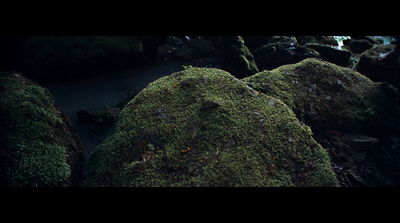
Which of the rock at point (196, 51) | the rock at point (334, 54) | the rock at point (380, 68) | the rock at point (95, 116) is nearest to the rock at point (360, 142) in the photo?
the rock at point (380, 68)

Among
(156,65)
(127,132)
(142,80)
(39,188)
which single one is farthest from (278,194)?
(156,65)

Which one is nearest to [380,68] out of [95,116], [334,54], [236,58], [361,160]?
[334,54]

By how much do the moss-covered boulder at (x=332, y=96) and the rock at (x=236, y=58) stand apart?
1196 millimetres

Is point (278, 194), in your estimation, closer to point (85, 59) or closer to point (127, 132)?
point (127, 132)

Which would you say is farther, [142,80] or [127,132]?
[142,80]

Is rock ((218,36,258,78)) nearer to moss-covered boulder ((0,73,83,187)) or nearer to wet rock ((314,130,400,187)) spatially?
wet rock ((314,130,400,187))

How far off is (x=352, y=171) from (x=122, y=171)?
3.38m

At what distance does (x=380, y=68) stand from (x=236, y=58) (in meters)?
3.39

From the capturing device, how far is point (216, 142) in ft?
11.4

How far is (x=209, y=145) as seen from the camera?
3.44m

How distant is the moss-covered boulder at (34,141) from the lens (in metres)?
3.04

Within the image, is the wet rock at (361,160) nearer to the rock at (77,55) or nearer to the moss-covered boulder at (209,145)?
the moss-covered boulder at (209,145)

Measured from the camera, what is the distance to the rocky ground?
3.21 m

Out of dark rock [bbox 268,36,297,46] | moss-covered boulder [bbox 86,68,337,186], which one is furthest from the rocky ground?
dark rock [bbox 268,36,297,46]
